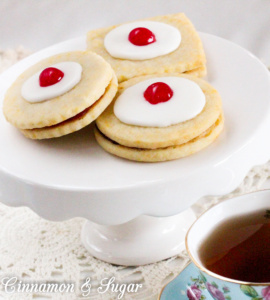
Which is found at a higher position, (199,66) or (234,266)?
(199,66)

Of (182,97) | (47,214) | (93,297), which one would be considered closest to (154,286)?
(93,297)

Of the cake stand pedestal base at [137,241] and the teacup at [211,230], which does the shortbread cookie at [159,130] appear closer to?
the teacup at [211,230]

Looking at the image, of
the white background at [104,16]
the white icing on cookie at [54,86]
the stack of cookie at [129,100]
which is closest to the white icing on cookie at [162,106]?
the stack of cookie at [129,100]

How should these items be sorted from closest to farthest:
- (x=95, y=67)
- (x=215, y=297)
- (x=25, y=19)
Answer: (x=215, y=297) < (x=95, y=67) < (x=25, y=19)

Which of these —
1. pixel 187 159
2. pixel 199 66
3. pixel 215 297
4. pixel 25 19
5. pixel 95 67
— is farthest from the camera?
pixel 25 19

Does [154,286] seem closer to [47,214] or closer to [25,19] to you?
[47,214]

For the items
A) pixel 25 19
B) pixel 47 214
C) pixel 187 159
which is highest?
pixel 187 159

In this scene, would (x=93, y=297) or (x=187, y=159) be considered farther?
(x=93, y=297)
